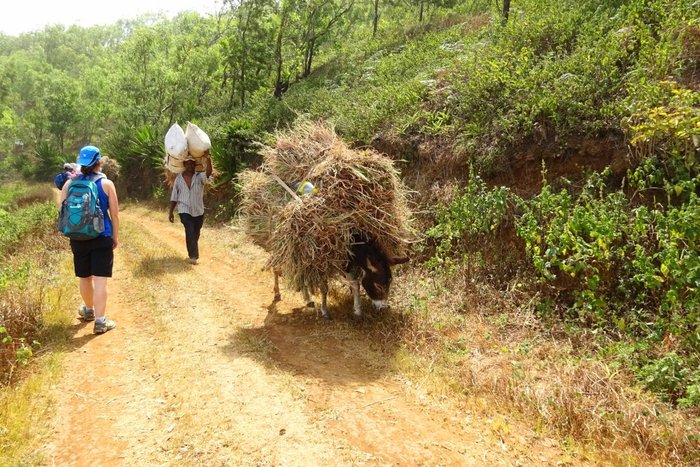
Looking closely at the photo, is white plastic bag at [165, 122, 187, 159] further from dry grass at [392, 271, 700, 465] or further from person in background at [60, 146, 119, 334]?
dry grass at [392, 271, 700, 465]

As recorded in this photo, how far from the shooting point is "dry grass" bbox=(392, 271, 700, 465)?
3.49 m

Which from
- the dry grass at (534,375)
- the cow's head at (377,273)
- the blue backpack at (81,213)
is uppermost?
the blue backpack at (81,213)

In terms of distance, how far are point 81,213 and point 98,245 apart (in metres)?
0.45

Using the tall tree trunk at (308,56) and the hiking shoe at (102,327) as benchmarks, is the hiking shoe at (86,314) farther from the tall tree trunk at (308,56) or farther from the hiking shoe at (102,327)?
the tall tree trunk at (308,56)

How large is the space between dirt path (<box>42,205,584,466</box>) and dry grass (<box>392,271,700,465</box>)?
319 millimetres

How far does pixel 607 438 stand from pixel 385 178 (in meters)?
3.46


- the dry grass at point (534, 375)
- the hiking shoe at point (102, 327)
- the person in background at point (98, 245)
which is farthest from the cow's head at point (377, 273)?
the hiking shoe at point (102, 327)

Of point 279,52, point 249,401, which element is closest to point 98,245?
point 249,401

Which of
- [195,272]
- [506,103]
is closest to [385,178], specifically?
[506,103]

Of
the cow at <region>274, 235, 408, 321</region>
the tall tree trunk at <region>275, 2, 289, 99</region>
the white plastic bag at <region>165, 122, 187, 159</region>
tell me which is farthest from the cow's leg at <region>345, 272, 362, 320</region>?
the tall tree trunk at <region>275, 2, 289, 99</region>

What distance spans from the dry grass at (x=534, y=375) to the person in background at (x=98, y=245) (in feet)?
11.6

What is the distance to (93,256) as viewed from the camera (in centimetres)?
542

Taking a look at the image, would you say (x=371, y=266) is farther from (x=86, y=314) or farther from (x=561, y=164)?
(x=86, y=314)

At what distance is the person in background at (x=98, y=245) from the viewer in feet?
17.6
